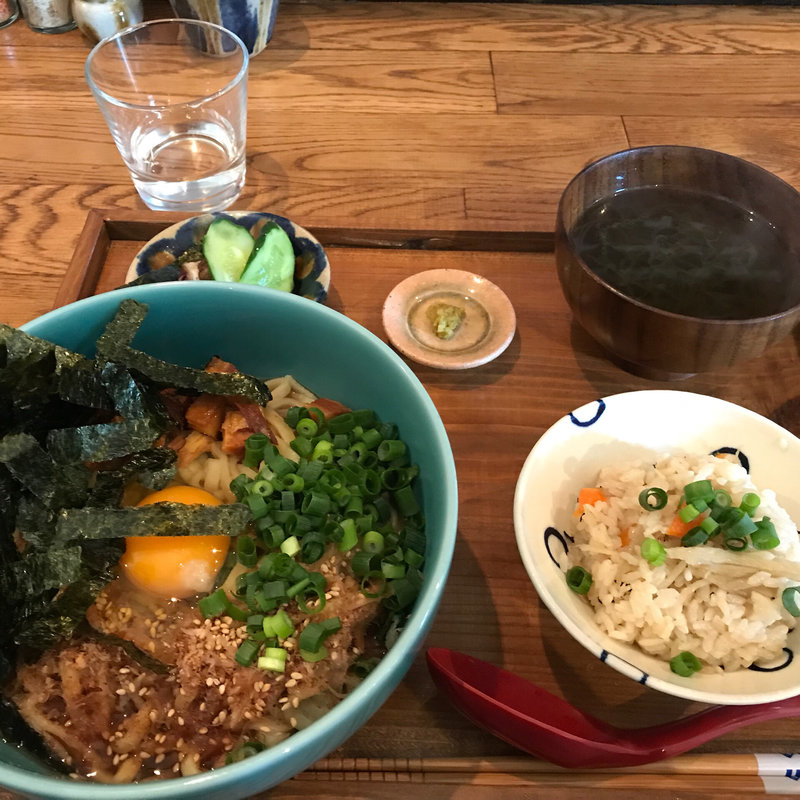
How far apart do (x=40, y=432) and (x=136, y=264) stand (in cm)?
60

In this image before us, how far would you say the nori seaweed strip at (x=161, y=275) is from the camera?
Result: 5.02 ft

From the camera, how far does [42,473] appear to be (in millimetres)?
1088

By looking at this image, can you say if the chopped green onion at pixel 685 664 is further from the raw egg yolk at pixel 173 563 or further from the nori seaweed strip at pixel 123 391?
the nori seaweed strip at pixel 123 391

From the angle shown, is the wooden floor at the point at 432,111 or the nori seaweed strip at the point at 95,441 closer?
the nori seaweed strip at the point at 95,441

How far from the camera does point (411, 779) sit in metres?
1.10

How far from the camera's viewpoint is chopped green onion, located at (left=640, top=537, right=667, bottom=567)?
3.85 ft

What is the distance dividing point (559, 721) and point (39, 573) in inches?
35.2

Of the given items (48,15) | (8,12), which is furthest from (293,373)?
(8,12)

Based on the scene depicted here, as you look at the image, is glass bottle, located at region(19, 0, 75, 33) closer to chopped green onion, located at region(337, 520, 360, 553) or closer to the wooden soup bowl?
the wooden soup bowl

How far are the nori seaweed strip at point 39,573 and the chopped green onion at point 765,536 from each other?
1155 mm

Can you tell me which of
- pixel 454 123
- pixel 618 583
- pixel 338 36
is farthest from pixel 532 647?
pixel 338 36

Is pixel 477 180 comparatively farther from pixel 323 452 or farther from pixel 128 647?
pixel 128 647

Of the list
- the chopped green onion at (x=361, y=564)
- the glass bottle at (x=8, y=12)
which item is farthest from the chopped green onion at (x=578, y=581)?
the glass bottle at (x=8, y=12)

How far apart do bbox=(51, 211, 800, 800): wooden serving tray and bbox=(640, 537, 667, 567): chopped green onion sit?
8.7 inches
